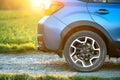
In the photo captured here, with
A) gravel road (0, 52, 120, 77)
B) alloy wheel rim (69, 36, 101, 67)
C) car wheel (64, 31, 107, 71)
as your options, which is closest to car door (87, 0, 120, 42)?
car wheel (64, 31, 107, 71)

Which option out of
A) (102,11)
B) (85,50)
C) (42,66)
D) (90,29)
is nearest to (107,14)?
(102,11)

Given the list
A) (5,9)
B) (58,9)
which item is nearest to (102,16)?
(58,9)

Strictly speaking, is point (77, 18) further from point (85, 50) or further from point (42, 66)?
point (42, 66)

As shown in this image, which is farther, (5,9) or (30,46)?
(5,9)

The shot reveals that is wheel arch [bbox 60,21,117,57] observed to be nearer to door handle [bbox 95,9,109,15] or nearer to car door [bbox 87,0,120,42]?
car door [bbox 87,0,120,42]

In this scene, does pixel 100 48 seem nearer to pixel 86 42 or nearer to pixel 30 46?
pixel 86 42

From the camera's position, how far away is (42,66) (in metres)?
11.1

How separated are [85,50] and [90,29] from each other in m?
0.43

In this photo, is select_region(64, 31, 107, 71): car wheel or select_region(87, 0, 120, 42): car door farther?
select_region(64, 31, 107, 71): car wheel

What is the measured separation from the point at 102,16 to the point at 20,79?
2.39 metres

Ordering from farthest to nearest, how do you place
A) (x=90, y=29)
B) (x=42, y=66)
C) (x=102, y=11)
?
(x=42, y=66), (x=90, y=29), (x=102, y=11)

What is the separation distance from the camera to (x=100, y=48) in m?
10.3

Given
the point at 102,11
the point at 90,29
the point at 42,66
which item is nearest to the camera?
the point at 102,11

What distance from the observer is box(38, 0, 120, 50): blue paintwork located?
33.3 feet
